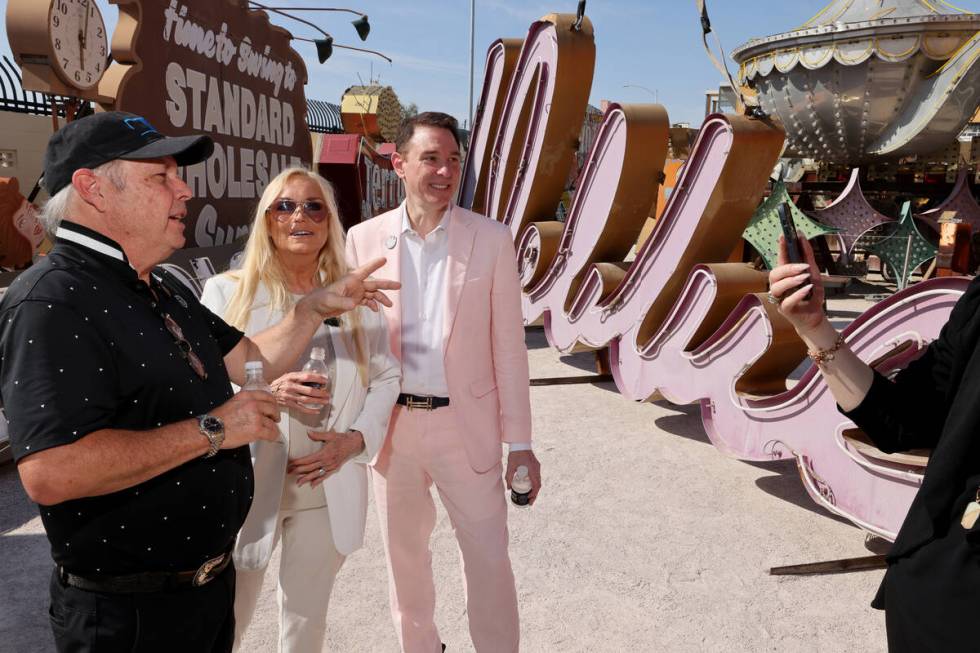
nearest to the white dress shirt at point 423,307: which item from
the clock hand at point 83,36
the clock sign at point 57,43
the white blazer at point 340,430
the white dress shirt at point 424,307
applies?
the white dress shirt at point 424,307

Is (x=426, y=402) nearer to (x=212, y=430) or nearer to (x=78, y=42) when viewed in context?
(x=212, y=430)

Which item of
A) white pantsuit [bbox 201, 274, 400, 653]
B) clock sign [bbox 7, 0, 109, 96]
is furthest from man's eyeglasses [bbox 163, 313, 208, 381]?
clock sign [bbox 7, 0, 109, 96]

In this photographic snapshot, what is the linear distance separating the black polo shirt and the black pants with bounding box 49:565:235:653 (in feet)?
0.26

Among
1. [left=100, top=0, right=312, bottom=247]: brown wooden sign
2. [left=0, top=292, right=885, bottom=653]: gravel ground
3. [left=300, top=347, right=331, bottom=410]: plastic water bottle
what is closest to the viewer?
[left=300, top=347, right=331, bottom=410]: plastic water bottle

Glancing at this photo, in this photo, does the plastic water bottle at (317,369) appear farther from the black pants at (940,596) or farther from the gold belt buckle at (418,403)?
the black pants at (940,596)

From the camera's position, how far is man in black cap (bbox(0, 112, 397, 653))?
1.42m

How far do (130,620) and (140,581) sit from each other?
0.09m

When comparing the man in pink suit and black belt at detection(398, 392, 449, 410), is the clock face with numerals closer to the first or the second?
the man in pink suit

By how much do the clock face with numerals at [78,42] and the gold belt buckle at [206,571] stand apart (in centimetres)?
579

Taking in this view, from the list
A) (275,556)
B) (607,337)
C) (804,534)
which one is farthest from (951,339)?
(607,337)

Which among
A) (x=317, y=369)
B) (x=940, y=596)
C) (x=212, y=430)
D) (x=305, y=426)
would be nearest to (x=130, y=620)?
(x=212, y=430)

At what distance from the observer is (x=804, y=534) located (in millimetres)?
4430

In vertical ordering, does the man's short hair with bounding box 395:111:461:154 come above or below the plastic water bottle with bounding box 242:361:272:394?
above

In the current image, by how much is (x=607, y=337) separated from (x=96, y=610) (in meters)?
5.68
